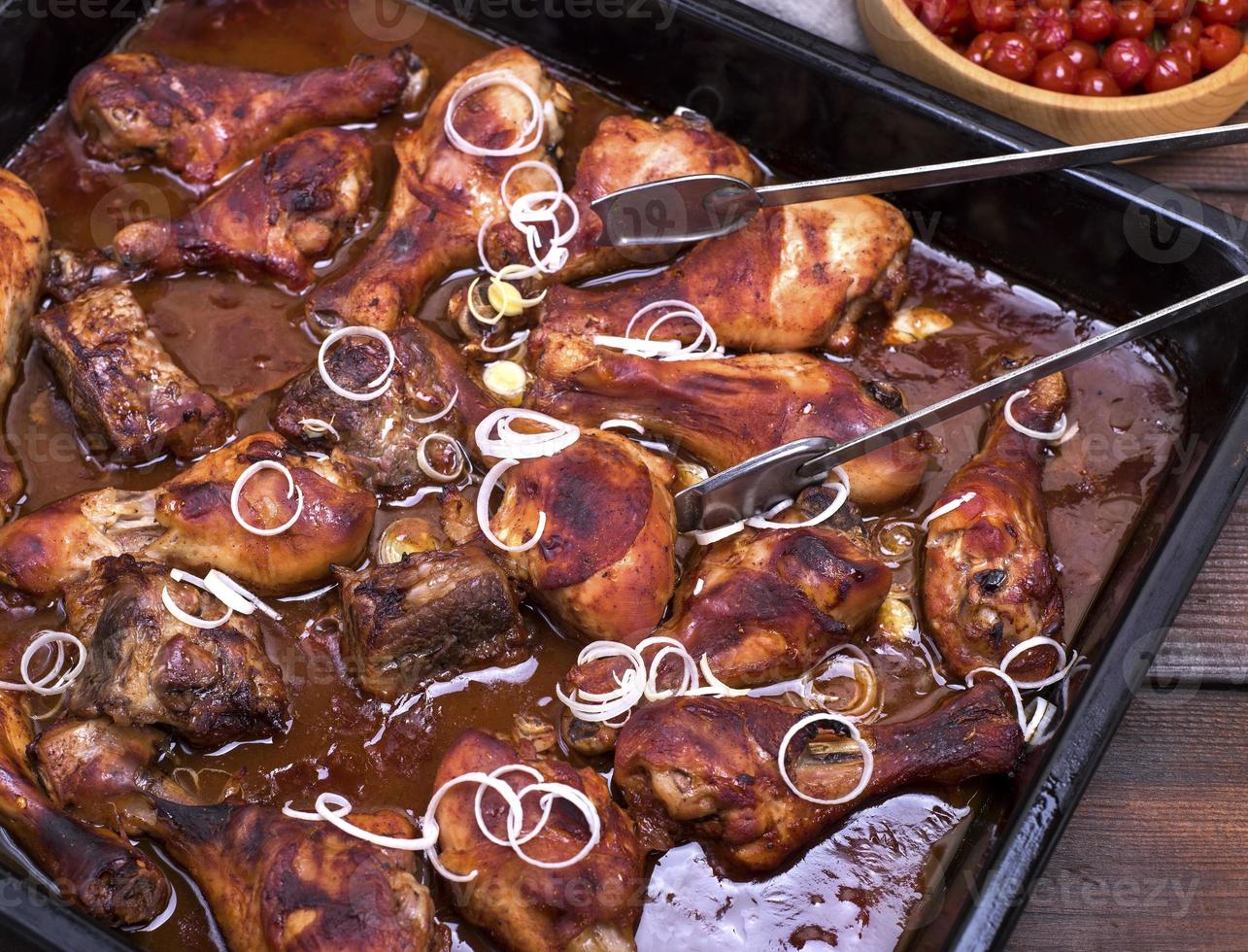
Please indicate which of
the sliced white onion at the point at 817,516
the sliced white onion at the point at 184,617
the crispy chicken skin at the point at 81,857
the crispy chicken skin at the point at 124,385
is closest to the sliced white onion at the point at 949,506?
the sliced white onion at the point at 817,516

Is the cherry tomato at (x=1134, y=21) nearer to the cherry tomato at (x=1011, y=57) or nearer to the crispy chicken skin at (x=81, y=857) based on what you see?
the cherry tomato at (x=1011, y=57)

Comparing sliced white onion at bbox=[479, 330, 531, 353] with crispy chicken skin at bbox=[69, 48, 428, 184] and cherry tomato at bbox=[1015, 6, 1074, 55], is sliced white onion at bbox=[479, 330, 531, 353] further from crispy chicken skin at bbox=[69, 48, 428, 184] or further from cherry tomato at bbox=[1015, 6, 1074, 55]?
cherry tomato at bbox=[1015, 6, 1074, 55]

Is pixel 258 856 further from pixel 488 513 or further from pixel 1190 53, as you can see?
pixel 1190 53

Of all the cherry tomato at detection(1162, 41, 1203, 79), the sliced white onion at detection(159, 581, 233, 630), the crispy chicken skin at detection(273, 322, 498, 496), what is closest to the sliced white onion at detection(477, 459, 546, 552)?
the crispy chicken skin at detection(273, 322, 498, 496)

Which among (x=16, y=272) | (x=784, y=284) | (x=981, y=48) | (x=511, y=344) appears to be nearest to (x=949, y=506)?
(x=784, y=284)

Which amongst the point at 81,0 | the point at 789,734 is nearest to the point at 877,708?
the point at 789,734
